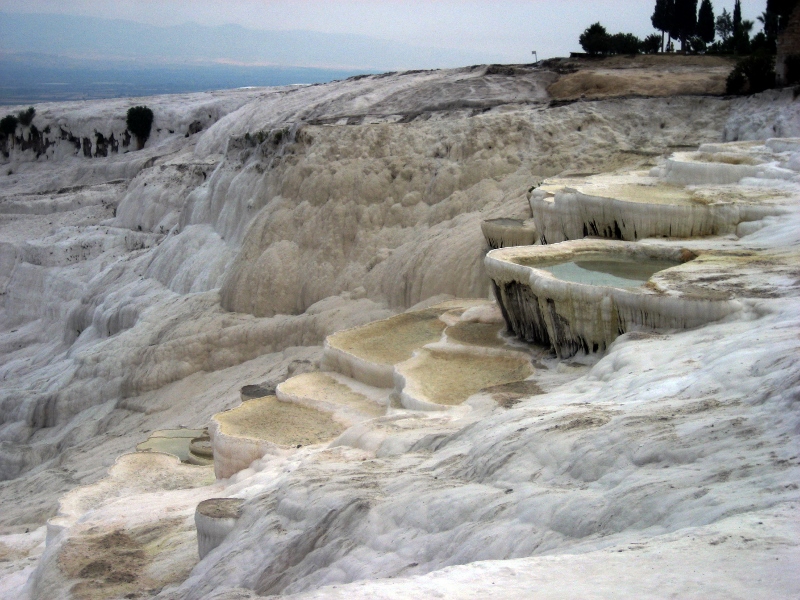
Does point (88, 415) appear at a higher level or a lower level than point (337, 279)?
lower

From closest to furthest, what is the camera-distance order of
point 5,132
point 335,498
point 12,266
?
point 335,498, point 12,266, point 5,132

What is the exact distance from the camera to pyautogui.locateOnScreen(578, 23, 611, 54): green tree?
26.0 m

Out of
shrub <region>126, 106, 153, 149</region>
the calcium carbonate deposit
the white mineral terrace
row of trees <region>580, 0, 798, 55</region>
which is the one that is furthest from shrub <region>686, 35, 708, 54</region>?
shrub <region>126, 106, 153, 149</region>

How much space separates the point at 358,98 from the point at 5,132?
2030 centimetres

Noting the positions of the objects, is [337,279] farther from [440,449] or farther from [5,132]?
[5,132]

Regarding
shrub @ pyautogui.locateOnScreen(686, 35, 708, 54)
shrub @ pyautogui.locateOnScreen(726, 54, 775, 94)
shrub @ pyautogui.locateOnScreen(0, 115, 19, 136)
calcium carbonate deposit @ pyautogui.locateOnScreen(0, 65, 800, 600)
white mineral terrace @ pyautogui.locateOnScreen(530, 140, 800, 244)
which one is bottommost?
calcium carbonate deposit @ pyautogui.locateOnScreen(0, 65, 800, 600)

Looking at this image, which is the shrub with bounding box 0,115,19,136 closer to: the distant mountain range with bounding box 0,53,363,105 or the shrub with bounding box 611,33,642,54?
the shrub with bounding box 611,33,642,54

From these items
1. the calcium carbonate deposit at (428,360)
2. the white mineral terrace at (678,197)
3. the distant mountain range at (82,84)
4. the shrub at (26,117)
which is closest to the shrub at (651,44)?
the calcium carbonate deposit at (428,360)

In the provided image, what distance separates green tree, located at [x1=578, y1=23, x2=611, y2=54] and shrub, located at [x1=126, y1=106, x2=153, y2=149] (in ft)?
52.0

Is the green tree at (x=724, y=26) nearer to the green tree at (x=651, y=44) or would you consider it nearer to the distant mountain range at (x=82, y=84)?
the green tree at (x=651, y=44)

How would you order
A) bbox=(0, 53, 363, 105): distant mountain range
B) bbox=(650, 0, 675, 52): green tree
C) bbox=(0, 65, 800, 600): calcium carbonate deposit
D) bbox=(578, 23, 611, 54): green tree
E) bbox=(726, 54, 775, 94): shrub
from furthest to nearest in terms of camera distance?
bbox=(0, 53, 363, 105): distant mountain range, bbox=(650, 0, 675, 52): green tree, bbox=(578, 23, 611, 54): green tree, bbox=(726, 54, 775, 94): shrub, bbox=(0, 65, 800, 600): calcium carbonate deposit

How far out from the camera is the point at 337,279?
16.5 m

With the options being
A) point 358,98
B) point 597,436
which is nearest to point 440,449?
point 597,436

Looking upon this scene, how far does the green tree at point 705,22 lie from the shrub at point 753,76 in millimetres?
11308
